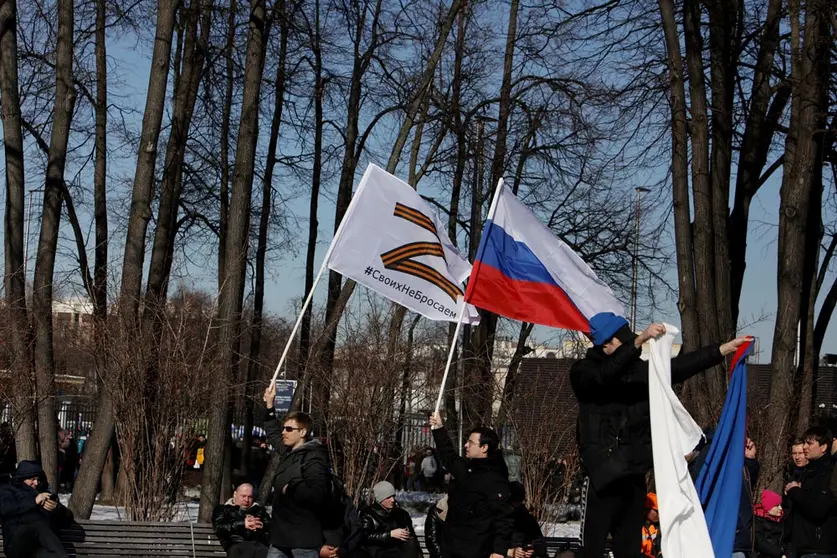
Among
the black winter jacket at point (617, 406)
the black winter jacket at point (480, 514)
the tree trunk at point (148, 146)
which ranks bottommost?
the black winter jacket at point (480, 514)

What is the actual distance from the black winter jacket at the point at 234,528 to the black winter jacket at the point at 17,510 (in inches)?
59.9

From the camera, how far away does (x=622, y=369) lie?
6.86 meters

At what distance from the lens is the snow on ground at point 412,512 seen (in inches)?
645

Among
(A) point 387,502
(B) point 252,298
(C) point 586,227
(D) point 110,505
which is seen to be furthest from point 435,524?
(C) point 586,227

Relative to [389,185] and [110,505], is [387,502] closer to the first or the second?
[389,185]

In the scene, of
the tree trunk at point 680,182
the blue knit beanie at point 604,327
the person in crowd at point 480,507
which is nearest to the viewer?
the blue knit beanie at point 604,327

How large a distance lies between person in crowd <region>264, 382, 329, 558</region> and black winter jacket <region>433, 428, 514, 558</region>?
989 mm

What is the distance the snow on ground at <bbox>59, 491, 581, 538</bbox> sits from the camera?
1639 cm

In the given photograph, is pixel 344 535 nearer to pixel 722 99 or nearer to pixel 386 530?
pixel 386 530

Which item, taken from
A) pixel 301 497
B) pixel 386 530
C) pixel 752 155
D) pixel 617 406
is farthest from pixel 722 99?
pixel 617 406

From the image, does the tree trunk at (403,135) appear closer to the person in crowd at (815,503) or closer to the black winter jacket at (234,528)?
the black winter jacket at (234,528)

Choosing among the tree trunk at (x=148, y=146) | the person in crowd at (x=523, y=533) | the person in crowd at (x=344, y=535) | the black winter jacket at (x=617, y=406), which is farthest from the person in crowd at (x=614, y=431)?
the tree trunk at (x=148, y=146)

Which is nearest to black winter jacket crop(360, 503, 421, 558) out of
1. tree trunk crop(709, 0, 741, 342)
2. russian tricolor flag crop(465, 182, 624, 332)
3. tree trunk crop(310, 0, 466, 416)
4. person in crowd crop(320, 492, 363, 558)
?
person in crowd crop(320, 492, 363, 558)

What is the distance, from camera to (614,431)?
7.12 metres
